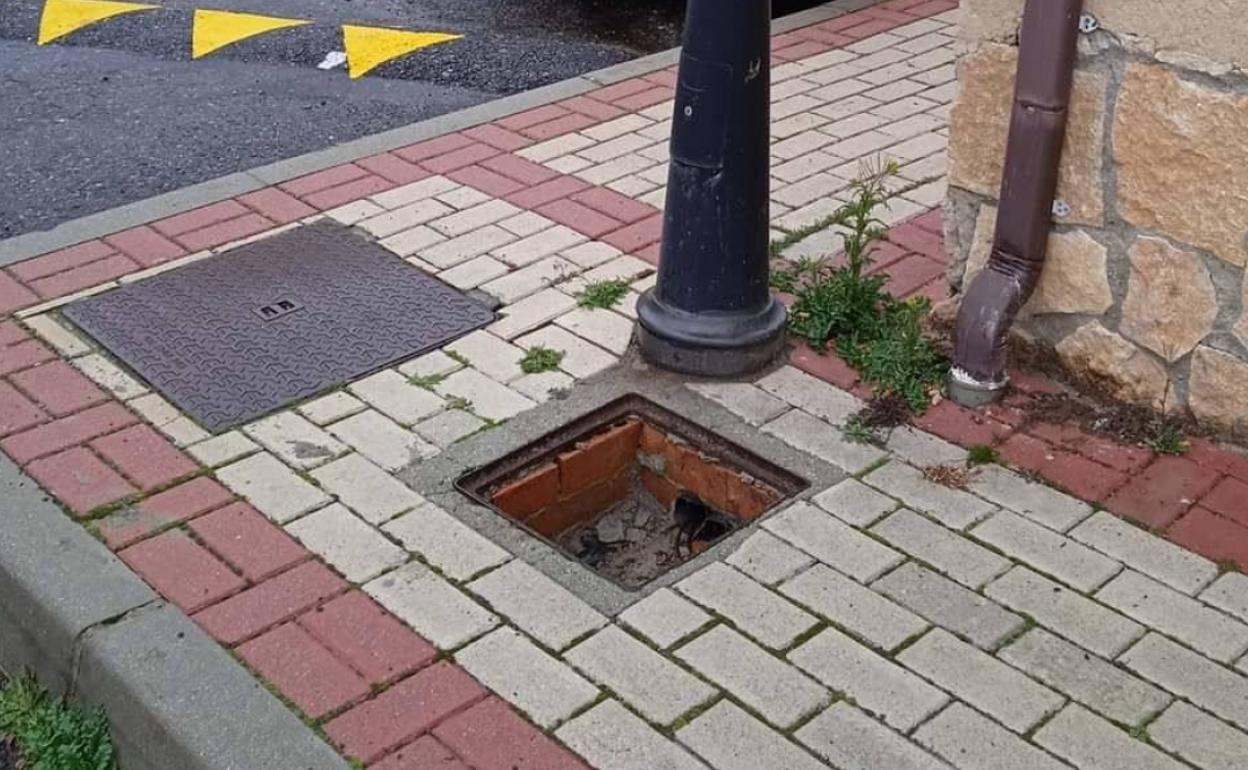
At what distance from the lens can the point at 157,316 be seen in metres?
4.25

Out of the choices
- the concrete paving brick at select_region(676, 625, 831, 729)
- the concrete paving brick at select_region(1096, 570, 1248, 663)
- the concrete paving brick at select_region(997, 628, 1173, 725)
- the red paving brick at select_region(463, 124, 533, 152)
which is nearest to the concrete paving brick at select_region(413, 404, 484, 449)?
the concrete paving brick at select_region(676, 625, 831, 729)

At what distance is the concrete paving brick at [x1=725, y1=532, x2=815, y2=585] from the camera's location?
3180mm

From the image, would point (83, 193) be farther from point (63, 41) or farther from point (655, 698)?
point (655, 698)

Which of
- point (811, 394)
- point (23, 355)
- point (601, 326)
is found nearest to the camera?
point (811, 394)

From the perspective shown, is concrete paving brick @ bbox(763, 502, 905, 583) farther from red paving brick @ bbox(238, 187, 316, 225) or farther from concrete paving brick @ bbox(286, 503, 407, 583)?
red paving brick @ bbox(238, 187, 316, 225)

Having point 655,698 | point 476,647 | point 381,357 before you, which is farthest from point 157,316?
point 655,698

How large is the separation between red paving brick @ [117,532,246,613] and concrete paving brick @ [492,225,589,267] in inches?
64.3

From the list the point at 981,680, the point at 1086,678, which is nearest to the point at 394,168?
the point at 981,680

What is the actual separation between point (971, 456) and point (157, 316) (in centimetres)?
239

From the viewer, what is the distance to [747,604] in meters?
3.09

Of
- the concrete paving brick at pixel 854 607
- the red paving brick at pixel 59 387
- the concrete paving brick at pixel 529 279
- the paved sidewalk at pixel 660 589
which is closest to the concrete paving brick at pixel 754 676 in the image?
the paved sidewalk at pixel 660 589

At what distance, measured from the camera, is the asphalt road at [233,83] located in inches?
219

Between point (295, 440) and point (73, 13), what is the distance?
483 centimetres

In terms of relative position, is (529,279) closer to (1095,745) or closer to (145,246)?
(145,246)
